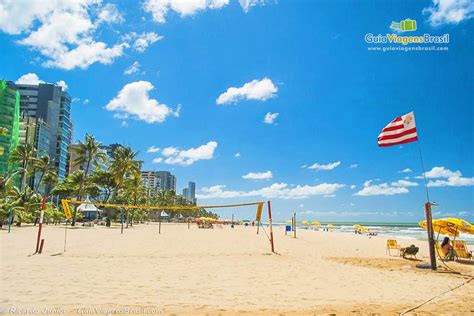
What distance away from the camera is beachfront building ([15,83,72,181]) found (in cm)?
9338

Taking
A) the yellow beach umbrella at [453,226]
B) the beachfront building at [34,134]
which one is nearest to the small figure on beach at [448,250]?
the yellow beach umbrella at [453,226]

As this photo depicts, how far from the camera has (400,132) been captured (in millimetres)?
12570

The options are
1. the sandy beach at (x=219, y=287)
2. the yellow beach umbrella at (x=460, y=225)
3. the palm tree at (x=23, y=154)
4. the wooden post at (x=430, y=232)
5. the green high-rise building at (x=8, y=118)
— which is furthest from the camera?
the green high-rise building at (x=8, y=118)

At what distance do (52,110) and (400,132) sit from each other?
103448 millimetres

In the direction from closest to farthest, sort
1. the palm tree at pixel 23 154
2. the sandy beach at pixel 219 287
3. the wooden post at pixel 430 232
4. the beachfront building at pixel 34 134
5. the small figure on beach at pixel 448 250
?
the sandy beach at pixel 219 287
the wooden post at pixel 430 232
the small figure on beach at pixel 448 250
the palm tree at pixel 23 154
the beachfront building at pixel 34 134

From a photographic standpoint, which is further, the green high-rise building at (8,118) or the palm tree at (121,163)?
the green high-rise building at (8,118)

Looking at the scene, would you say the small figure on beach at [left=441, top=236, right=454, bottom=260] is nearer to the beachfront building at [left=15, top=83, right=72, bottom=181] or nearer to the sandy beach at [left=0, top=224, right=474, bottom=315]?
the sandy beach at [left=0, top=224, right=474, bottom=315]

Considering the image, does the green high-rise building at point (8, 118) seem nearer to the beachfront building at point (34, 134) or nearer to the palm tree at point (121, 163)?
the beachfront building at point (34, 134)

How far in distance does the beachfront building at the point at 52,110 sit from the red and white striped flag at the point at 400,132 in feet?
317

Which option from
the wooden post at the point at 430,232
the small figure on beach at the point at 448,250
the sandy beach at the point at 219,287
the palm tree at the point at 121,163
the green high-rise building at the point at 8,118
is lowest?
the sandy beach at the point at 219,287

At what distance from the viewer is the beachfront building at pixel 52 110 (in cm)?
9338

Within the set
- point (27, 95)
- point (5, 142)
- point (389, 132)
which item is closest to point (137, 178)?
point (5, 142)

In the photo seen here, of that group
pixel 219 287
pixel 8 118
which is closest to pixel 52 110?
pixel 8 118

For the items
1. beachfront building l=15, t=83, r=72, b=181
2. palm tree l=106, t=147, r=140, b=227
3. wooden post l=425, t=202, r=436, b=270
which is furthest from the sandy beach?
beachfront building l=15, t=83, r=72, b=181
